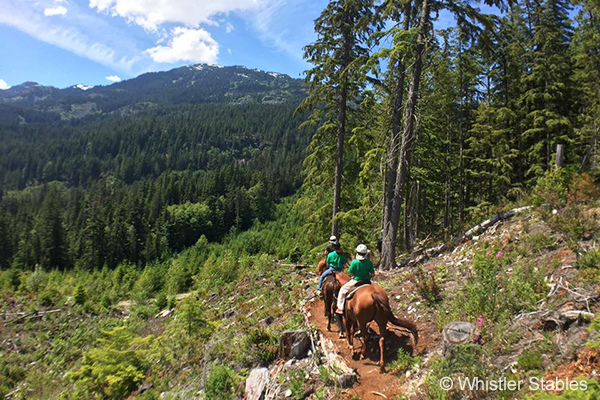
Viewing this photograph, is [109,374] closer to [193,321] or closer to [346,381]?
[193,321]

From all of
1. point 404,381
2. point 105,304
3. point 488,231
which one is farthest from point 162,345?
point 105,304

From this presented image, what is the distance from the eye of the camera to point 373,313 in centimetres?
611

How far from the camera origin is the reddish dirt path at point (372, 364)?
5.23 m

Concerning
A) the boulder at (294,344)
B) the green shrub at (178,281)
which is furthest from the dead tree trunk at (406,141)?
the green shrub at (178,281)

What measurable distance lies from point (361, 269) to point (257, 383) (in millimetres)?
3184

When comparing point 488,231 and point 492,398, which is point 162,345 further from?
point 488,231

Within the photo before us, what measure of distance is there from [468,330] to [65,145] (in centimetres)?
24804

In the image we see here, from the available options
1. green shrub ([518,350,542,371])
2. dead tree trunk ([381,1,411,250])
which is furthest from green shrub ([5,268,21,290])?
green shrub ([518,350,542,371])

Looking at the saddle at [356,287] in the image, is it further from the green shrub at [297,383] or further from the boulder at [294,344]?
the green shrub at [297,383]

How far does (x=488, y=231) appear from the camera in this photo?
1012 cm

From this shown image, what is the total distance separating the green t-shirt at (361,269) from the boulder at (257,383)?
2.81 metres

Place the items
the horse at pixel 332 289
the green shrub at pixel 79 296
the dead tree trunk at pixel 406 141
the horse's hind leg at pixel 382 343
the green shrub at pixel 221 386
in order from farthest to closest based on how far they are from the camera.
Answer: the green shrub at pixel 79 296, the dead tree trunk at pixel 406 141, the horse at pixel 332 289, the green shrub at pixel 221 386, the horse's hind leg at pixel 382 343

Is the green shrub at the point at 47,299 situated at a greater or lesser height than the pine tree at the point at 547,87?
lesser

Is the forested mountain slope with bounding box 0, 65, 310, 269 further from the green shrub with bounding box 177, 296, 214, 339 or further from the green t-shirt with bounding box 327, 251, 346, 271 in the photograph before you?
the green t-shirt with bounding box 327, 251, 346, 271
